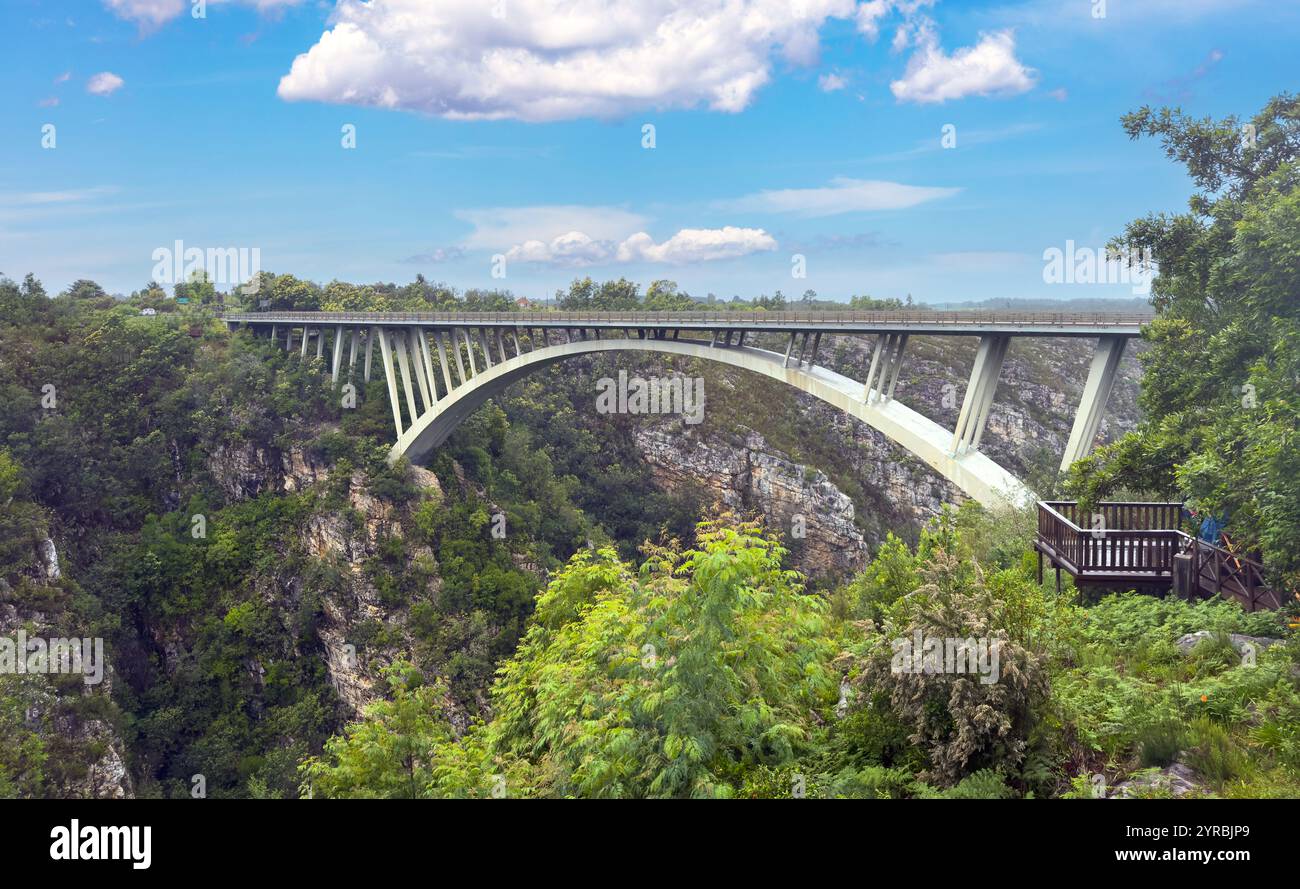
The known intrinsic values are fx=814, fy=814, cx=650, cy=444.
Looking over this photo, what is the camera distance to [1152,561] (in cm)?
1137

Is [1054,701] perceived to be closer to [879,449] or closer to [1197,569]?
[1197,569]

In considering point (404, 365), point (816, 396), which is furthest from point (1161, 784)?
point (404, 365)

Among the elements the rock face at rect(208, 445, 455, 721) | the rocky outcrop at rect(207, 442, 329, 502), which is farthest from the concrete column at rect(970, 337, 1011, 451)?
the rocky outcrop at rect(207, 442, 329, 502)

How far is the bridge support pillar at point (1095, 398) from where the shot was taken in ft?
57.8

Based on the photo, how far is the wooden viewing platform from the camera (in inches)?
410

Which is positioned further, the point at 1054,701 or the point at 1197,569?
the point at 1197,569

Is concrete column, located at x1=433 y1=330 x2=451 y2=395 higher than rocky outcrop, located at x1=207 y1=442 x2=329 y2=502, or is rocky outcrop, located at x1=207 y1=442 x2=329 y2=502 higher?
concrete column, located at x1=433 y1=330 x2=451 y2=395

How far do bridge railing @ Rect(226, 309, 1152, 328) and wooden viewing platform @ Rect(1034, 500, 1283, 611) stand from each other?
24.5 ft

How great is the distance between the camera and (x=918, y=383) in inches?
2356

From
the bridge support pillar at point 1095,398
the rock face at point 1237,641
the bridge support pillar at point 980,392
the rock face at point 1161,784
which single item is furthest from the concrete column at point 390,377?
the rock face at point 1161,784

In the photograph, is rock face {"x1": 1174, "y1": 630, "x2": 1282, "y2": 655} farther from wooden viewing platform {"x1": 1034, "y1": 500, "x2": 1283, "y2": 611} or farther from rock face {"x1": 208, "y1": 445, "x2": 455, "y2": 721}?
rock face {"x1": 208, "y1": 445, "x2": 455, "y2": 721}

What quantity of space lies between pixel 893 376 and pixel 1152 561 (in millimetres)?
11239
